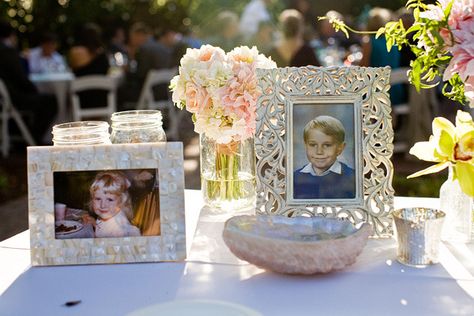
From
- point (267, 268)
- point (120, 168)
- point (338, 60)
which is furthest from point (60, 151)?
point (338, 60)

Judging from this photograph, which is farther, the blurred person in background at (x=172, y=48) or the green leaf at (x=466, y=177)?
the blurred person in background at (x=172, y=48)

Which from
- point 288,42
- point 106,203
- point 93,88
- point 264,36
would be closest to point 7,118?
point 93,88

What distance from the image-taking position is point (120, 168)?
1.47m

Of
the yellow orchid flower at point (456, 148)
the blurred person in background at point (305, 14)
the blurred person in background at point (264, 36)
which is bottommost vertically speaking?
the yellow orchid flower at point (456, 148)

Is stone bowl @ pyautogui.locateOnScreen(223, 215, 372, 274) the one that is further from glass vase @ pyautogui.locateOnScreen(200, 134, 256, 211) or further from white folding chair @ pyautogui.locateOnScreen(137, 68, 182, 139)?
white folding chair @ pyautogui.locateOnScreen(137, 68, 182, 139)

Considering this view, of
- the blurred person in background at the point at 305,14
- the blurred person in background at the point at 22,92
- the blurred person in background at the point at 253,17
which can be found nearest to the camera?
the blurred person in background at the point at 22,92

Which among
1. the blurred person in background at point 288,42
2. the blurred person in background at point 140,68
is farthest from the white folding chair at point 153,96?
the blurred person in background at point 288,42

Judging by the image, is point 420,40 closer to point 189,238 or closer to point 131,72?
point 189,238

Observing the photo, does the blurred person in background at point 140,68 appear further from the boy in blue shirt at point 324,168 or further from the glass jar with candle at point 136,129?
the boy in blue shirt at point 324,168

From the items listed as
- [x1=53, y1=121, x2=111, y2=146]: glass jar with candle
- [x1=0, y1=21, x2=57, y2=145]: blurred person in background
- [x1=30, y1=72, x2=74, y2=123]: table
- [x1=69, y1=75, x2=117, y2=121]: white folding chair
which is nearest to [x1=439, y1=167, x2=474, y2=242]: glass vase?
[x1=53, y1=121, x2=111, y2=146]: glass jar with candle

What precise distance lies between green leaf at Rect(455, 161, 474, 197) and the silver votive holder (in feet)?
0.25

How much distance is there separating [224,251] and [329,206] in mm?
285

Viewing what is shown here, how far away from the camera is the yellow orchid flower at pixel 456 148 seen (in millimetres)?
1422

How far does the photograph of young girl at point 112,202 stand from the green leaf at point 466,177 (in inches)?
27.0
